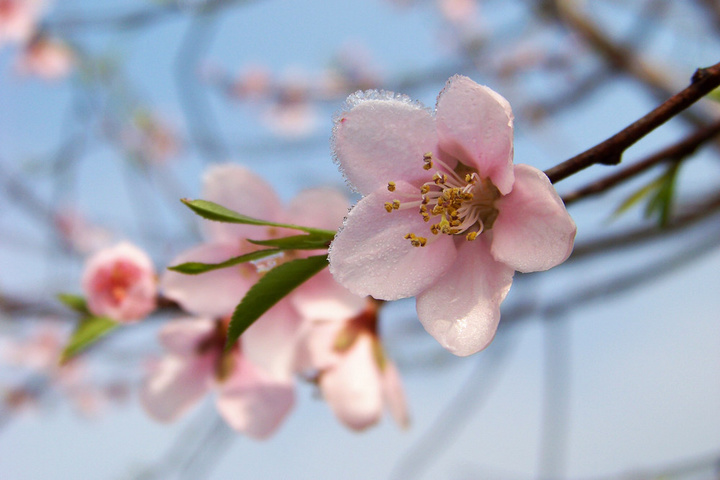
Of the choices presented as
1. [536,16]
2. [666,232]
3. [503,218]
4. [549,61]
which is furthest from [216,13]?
[549,61]

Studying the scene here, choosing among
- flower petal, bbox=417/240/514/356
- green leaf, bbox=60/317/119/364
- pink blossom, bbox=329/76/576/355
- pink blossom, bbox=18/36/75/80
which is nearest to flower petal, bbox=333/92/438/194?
pink blossom, bbox=329/76/576/355

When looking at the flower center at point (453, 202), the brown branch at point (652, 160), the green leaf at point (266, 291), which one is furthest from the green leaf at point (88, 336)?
the brown branch at point (652, 160)

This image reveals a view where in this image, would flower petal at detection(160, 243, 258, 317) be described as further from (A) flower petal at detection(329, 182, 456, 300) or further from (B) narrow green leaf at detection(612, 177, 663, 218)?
(B) narrow green leaf at detection(612, 177, 663, 218)

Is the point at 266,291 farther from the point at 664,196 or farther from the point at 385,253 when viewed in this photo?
the point at 664,196

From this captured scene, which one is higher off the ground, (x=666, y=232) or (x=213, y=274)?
(x=666, y=232)

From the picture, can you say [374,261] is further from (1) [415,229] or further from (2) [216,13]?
(2) [216,13]

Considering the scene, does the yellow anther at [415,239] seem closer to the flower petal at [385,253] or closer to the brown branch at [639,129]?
the flower petal at [385,253]

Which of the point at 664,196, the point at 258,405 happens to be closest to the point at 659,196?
the point at 664,196
